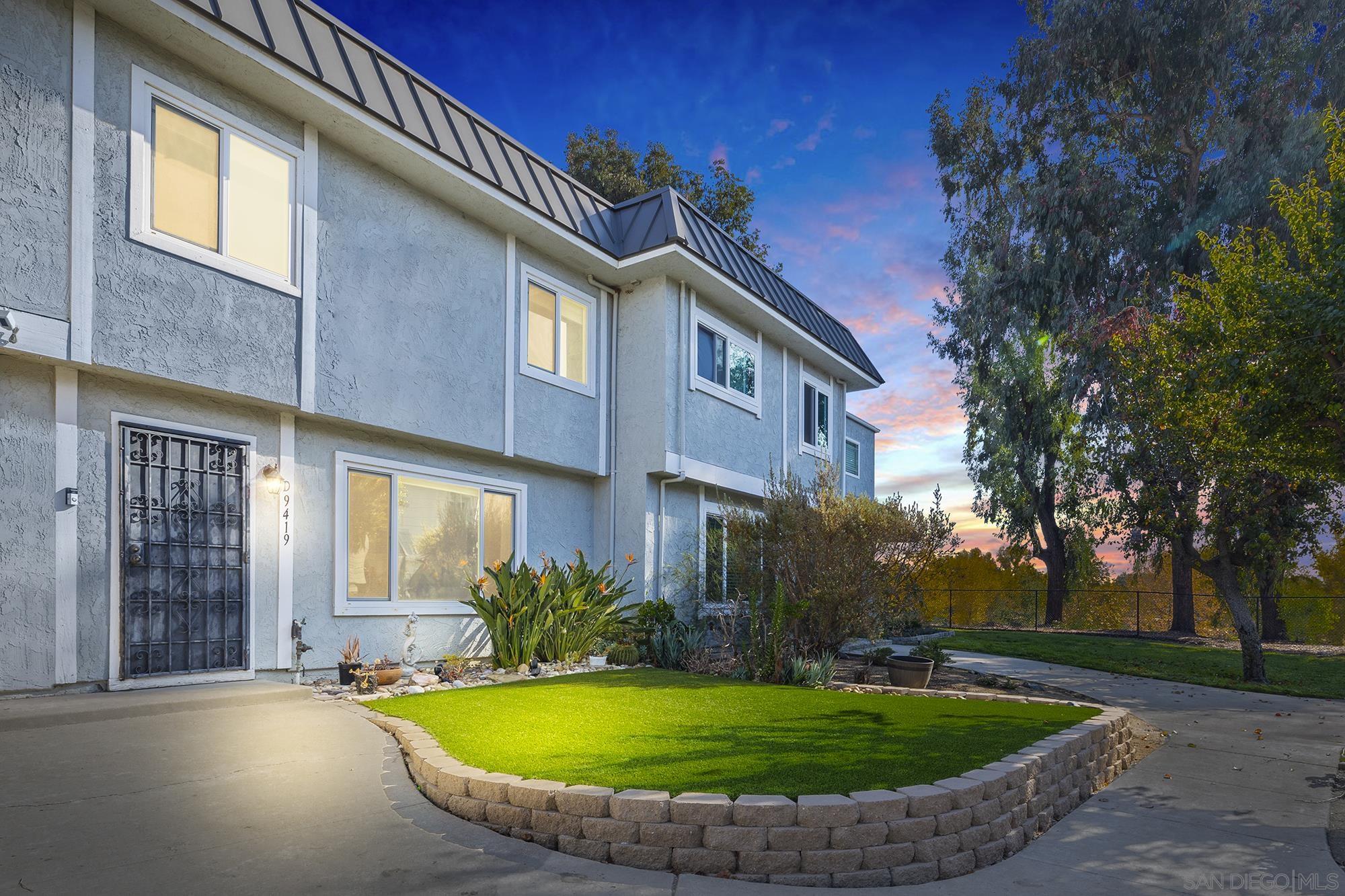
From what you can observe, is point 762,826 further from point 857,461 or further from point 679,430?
point 857,461

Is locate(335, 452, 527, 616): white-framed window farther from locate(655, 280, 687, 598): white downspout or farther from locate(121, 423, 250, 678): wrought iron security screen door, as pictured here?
locate(655, 280, 687, 598): white downspout

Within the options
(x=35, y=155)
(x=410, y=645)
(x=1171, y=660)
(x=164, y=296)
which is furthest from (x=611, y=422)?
(x=1171, y=660)

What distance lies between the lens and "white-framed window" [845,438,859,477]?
67.3ft

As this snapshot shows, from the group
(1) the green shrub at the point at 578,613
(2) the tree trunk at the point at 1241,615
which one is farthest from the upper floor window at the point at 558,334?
(2) the tree trunk at the point at 1241,615

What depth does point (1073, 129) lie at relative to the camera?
18.4 metres

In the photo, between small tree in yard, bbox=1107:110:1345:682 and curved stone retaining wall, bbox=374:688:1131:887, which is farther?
small tree in yard, bbox=1107:110:1345:682

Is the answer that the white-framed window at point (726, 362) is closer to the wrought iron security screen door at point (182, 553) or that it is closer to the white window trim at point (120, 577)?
the white window trim at point (120, 577)

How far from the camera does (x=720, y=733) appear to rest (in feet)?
18.5

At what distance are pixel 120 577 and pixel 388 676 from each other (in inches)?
97.0

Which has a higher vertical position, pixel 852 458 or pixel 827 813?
pixel 852 458

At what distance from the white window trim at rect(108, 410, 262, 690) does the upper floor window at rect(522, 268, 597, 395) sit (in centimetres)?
388

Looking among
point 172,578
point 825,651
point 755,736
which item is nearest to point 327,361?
point 172,578

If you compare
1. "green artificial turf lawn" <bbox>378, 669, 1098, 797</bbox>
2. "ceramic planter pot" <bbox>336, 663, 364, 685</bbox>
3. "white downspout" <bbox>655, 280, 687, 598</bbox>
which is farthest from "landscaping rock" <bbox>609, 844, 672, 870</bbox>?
"white downspout" <bbox>655, 280, 687, 598</bbox>

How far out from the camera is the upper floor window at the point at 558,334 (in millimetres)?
10914
